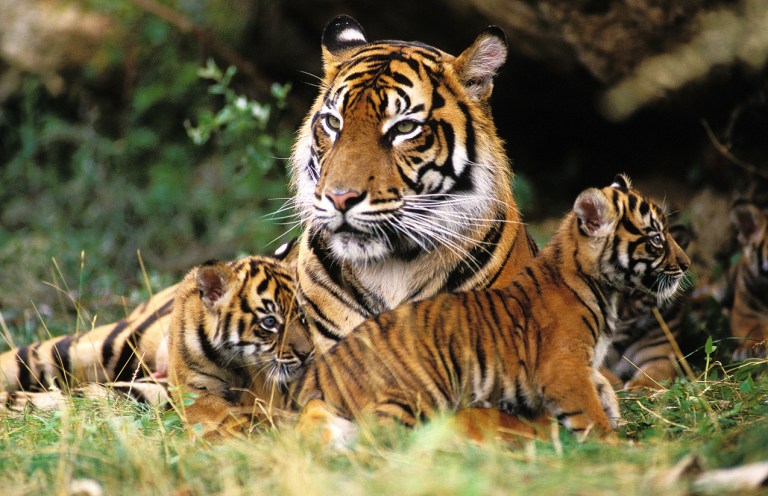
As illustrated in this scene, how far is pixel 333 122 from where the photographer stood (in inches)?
148

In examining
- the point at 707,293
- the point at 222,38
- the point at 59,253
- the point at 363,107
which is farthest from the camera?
the point at 222,38

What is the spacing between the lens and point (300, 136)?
411 centimetres

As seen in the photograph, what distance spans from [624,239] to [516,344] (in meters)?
0.61

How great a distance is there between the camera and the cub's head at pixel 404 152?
3.47m

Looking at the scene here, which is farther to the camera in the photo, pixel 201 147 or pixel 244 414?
pixel 201 147

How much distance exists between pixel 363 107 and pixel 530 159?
3.72 meters

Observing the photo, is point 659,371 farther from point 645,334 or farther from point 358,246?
point 358,246

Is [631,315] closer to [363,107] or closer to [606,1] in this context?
[606,1]

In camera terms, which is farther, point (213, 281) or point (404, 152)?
point (213, 281)

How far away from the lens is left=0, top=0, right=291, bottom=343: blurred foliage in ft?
23.6

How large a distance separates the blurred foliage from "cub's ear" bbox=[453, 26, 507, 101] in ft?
10.4

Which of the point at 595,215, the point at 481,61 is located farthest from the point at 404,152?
the point at 595,215

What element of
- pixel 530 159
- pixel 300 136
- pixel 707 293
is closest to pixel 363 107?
pixel 300 136

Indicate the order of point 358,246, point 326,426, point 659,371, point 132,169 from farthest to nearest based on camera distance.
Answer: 1. point 132,169
2. point 659,371
3. point 358,246
4. point 326,426
